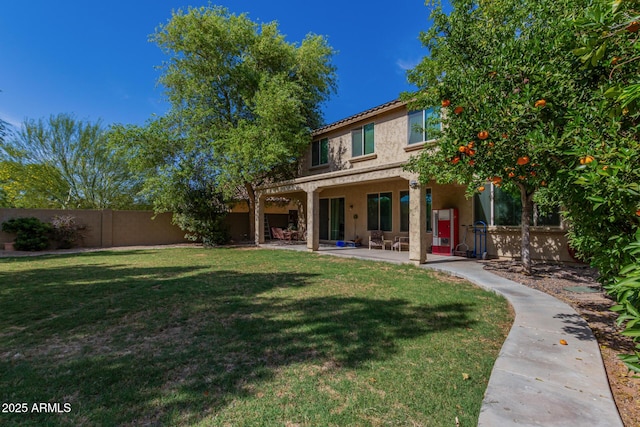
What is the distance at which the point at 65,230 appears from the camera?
15555 millimetres

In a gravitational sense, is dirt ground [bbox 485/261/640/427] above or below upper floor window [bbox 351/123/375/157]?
below

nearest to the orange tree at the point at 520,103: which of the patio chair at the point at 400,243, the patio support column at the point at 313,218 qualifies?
the patio chair at the point at 400,243

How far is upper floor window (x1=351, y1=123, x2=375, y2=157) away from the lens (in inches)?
562

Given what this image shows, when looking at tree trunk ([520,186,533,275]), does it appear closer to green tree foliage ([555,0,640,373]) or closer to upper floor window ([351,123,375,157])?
green tree foliage ([555,0,640,373])

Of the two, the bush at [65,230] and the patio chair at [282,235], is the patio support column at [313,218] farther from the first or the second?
the bush at [65,230]

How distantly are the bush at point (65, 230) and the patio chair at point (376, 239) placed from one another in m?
14.9

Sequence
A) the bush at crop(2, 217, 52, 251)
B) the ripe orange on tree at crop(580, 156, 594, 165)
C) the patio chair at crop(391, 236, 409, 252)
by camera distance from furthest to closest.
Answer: the bush at crop(2, 217, 52, 251), the patio chair at crop(391, 236, 409, 252), the ripe orange on tree at crop(580, 156, 594, 165)

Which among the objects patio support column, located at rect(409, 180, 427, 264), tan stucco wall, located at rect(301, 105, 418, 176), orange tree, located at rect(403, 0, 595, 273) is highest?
tan stucco wall, located at rect(301, 105, 418, 176)

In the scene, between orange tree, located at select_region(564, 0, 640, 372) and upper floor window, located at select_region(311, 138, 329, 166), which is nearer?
orange tree, located at select_region(564, 0, 640, 372)

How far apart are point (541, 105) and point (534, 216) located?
870 cm

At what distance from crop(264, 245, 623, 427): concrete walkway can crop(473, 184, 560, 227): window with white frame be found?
6.20m

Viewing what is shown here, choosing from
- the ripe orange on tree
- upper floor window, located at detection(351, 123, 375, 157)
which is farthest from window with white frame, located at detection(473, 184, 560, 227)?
the ripe orange on tree

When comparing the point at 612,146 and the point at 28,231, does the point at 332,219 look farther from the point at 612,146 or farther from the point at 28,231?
the point at 612,146

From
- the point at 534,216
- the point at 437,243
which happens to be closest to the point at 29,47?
the point at 437,243
